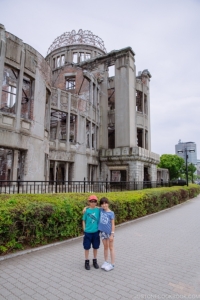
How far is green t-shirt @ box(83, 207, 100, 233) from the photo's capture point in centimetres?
421

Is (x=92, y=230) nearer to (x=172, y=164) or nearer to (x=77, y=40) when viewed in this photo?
(x=77, y=40)

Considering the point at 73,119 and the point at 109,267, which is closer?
the point at 109,267

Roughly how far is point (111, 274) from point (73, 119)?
17628 mm

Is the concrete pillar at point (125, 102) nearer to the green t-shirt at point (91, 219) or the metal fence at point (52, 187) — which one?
the metal fence at point (52, 187)

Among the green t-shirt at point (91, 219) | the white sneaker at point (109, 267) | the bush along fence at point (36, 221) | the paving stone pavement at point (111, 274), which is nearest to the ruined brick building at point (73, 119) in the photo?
the bush along fence at point (36, 221)

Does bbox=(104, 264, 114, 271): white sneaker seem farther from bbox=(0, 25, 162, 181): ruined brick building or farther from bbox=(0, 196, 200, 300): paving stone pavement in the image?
bbox=(0, 25, 162, 181): ruined brick building

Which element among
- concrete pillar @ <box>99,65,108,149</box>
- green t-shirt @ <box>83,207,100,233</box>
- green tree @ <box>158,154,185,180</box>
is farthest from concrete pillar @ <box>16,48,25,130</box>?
green tree @ <box>158,154,185,180</box>

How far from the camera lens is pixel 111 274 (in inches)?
153

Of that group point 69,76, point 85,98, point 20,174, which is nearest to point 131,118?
point 85,98

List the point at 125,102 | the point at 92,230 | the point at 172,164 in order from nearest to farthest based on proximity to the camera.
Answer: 1. the point at 92,230
2. the point at 125,102
3. the point at 172,164

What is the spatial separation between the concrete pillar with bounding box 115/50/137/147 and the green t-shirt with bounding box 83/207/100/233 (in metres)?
17.2

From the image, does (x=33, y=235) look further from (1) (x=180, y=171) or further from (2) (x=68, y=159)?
(1) (x=180, y=171)

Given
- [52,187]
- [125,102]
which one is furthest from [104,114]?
[52,187]

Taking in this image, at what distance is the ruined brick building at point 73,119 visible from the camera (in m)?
11.5
